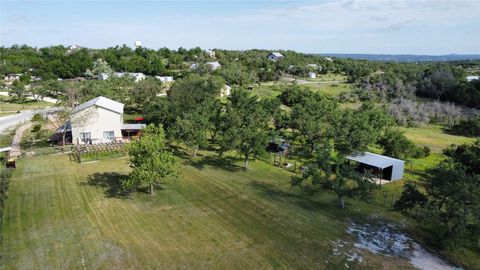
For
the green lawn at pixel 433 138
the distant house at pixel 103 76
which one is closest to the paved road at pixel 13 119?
the distant house at pixel 103 76

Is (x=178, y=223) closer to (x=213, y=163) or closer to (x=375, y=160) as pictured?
(x=213, y=163)

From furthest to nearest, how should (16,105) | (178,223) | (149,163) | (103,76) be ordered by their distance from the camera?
(103,76)
(16,105)
(149,163)
(178,223)

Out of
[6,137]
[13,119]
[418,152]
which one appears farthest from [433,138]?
[13,119]

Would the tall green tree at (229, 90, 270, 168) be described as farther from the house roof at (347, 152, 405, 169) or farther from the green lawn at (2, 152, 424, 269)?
the house roof at (347, 152, 405, 169)

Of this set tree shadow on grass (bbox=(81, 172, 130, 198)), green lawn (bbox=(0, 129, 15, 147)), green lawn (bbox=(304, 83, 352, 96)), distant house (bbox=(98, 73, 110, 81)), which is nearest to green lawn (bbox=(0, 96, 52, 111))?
green lawn (bbox=(0, 129, 15, 147))

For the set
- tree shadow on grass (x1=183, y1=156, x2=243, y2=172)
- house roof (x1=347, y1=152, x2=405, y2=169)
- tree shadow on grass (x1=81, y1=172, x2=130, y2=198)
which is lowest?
tree shadow on grass (x1=81, y1=172, x2=130, y2=198)

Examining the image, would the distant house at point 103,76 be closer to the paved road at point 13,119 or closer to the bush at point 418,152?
the paved road at point 13,119
